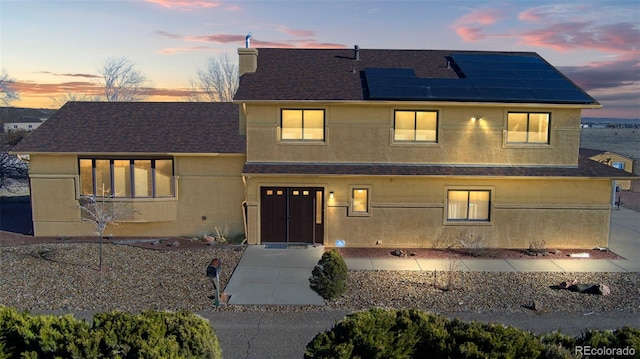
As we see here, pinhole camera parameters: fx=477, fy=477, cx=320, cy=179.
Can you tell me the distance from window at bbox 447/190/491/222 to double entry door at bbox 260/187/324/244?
16.1ft

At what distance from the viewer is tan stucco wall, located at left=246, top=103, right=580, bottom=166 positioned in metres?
17.9

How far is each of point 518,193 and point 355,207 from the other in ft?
20.0

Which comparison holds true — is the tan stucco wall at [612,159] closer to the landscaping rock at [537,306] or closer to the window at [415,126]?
the window at [415,126]

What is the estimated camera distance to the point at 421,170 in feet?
57.6

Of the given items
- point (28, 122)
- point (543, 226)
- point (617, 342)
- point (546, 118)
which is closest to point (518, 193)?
point (543, 226)

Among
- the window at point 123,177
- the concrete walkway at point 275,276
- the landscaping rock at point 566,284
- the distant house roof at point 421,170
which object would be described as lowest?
the concrete walkway at point 275,276

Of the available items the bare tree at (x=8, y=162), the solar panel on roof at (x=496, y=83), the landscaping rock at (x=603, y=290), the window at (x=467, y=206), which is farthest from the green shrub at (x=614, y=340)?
the bare tree at (x=8, y=162)

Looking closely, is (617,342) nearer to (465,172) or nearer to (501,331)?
(501,331)

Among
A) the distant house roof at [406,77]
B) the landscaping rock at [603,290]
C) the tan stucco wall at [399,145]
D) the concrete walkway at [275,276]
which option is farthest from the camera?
the tan stucco wall at [399,145]

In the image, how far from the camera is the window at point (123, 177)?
62.1 ft

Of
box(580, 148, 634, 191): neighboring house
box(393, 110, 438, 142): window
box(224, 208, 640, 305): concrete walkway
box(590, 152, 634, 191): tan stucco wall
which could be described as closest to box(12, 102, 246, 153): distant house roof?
box(224, 208, 640, 305): concrete walkway

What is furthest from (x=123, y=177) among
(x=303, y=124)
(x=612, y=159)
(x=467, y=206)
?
(x=612, y=159)

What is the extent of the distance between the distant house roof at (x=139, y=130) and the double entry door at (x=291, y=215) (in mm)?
2640

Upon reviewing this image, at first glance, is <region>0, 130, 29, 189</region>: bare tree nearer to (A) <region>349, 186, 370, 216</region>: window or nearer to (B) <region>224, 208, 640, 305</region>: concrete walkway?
(B) <region>224, 208, 640, 305</region>: concrete walkway
